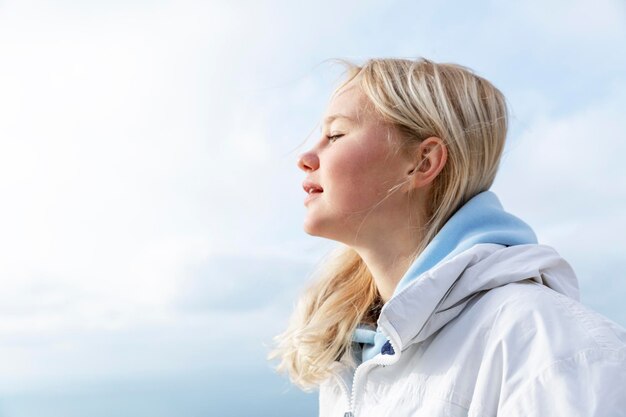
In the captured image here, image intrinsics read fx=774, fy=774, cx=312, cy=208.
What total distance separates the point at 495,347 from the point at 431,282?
272mm

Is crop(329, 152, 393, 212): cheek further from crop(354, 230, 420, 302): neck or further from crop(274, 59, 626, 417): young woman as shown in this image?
crop(354, 230, 420, 302): neck

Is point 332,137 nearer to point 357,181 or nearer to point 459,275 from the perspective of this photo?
point 357,181

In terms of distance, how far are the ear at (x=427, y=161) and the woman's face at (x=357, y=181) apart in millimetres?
32

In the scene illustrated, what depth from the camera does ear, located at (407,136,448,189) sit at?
2.69 m

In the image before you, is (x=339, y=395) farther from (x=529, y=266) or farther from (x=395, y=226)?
(x=529, y=266)

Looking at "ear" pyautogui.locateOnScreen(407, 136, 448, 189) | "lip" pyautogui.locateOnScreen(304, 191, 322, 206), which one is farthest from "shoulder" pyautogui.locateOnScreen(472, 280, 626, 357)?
"lip" pyautogui.locateOnScreen(304, 191, 322, 206)

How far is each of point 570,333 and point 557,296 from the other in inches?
8.1

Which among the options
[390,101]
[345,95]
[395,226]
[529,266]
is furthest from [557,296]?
[345,95]

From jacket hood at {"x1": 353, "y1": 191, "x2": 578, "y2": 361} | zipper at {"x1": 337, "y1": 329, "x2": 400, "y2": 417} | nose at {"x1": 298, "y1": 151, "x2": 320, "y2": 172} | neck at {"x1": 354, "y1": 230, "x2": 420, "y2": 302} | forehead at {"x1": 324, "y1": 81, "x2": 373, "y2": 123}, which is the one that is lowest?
zipper at {"x1": 337, "y1": 329, "x2": 400, "y2": 417}

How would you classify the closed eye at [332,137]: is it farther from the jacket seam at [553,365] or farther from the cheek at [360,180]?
the jacket seam at [553,365]

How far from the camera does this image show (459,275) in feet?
7.56

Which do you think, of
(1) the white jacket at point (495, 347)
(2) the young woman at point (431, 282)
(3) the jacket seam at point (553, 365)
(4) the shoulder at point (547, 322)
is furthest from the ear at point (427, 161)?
(3) the jacket seam at point (553, 365)

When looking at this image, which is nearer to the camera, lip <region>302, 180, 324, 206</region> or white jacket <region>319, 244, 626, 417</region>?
white jacket <region>319, 244, 626, 417</region>

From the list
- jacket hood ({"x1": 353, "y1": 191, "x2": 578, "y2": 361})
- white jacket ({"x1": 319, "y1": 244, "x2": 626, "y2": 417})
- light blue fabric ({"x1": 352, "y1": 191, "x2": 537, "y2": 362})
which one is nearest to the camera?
white jacket ({"x1": 319, "y1": 244, "x2": 626, "y2": 417})
